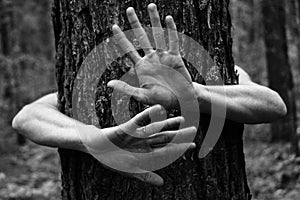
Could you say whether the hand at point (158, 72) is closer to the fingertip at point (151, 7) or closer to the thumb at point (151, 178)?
the fingertip at point (151, 7)

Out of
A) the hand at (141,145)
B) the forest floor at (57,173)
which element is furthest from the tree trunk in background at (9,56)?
the hand at (141,145)

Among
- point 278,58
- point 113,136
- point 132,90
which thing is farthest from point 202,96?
point 278,58

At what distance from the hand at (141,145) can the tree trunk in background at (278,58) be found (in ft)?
21.6

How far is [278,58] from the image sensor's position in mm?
8781

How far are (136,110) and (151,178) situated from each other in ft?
1.09

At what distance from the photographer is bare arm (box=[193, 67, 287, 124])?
6.50 feet

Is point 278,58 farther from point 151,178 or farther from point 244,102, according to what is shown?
point 151,178

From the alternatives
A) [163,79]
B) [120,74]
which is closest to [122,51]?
[120,74]

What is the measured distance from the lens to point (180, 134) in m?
1.84

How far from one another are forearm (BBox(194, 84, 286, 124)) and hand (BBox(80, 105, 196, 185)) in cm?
19

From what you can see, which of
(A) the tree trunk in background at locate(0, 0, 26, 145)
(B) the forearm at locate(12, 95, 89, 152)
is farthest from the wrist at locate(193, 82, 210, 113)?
(A) the tree trunk in background at locate(0, 0, 26, 145)

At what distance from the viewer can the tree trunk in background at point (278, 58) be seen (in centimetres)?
842

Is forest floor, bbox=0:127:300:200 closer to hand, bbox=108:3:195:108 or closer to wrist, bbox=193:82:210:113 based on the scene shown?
wrist, bbox=193:82:210:113

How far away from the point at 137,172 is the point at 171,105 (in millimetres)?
348
